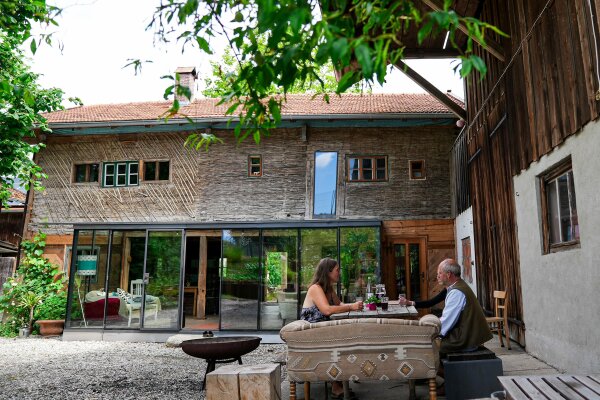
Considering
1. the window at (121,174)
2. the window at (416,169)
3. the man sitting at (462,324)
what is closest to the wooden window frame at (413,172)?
the window at (416,169)

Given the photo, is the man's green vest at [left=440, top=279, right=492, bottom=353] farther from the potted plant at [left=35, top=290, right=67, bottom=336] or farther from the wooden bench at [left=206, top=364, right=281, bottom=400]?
the potted plant at [left=35, top=290, right=67, bottom=336]

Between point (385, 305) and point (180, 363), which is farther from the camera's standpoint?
point (180, 363)

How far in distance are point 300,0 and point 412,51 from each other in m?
8.58

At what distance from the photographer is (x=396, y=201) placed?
12.7m

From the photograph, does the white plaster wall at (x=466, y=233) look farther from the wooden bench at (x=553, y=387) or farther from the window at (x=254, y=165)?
the wooden bench at (x=553, y=387)

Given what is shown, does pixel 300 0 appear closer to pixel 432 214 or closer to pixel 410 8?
pixel 410 8

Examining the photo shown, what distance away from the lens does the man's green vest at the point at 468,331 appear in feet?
14.7

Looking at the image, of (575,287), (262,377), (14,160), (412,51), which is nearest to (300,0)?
(262,377)

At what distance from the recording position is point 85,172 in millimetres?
14023

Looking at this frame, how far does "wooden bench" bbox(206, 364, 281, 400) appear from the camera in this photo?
421 centimetres

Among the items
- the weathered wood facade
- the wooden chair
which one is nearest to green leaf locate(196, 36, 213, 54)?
the weathered wood facade

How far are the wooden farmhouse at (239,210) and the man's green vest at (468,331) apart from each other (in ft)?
21.8

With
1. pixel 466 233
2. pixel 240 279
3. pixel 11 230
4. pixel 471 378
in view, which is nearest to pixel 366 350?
pixel 471 378

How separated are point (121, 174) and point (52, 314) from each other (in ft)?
13.5
